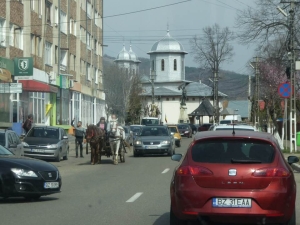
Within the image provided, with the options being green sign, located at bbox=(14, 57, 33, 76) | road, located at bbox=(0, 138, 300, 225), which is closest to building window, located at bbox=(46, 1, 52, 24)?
green sign, located at bbox=(14, 57, 33, 76)

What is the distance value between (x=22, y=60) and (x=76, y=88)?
20.0 m

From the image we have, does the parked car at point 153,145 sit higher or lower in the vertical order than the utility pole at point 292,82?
lower

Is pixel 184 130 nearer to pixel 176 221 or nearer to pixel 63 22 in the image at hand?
pixel 63 22

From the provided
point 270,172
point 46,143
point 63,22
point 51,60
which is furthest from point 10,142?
point 63,22

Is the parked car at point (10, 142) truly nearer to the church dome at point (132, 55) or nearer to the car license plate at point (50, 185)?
the car license plate at point (50, 185)

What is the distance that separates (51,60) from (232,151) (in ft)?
141

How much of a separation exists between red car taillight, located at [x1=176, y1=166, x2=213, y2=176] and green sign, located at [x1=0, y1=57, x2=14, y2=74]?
29.2m

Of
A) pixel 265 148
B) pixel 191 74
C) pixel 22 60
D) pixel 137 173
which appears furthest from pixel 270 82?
pixel 191 74

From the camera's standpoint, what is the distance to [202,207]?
30.5 feet

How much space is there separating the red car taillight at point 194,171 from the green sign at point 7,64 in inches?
1150

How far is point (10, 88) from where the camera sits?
3509 centimetres

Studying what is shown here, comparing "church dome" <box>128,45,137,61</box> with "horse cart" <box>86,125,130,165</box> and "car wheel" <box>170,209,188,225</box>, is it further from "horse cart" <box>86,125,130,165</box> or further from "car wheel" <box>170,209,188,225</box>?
"car wheel" <box>170,209,188,225</box>

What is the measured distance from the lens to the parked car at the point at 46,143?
29.1 m

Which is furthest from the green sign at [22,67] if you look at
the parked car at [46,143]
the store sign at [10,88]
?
the parked car at [46,143]
